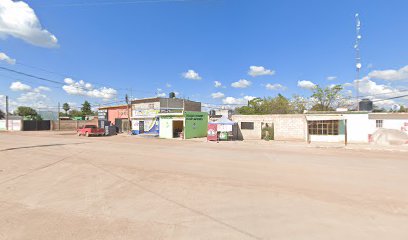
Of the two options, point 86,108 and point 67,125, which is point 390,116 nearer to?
point 67,125

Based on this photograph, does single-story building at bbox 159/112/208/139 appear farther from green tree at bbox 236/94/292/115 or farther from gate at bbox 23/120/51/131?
gate at bbox 23/120/51/131

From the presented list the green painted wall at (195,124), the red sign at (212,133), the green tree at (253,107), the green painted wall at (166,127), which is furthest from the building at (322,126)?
the green tree at (253,107)

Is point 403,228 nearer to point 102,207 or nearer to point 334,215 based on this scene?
point 334,215

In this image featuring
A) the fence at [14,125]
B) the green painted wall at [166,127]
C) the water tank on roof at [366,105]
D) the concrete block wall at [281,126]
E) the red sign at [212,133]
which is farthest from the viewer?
the fence at [14,125]

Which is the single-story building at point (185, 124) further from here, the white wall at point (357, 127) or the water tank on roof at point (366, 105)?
the water tank on roof at point (366, 105)

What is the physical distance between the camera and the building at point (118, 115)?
41.2 metres

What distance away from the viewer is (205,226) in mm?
4516

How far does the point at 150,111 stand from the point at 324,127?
78.4ft

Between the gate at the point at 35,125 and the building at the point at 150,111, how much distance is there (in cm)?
Answer: 2430

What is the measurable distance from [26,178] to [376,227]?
10721mm

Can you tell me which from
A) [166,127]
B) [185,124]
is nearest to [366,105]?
[185,124]

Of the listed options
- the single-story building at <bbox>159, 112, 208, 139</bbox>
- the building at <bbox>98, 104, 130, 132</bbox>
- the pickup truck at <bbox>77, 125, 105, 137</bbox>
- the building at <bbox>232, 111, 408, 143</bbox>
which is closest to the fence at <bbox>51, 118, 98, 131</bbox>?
the building at <bbox>98, 104, 130, 132</bbox>

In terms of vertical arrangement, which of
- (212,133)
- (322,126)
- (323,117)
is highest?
(323,117)

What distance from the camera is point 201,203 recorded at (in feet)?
19.2
